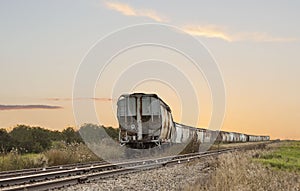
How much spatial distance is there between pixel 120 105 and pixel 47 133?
9.35 meters

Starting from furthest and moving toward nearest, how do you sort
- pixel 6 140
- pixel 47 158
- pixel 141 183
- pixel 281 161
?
pixel 6 140 → pixel 281 161 → pixel 47 158 → pixel 141 183

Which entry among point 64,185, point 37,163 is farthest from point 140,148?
point 64,185

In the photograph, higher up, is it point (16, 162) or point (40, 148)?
point (40, 148)

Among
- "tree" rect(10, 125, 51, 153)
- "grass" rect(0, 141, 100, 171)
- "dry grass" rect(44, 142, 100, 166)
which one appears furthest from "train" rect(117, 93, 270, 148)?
"tree" rect(10, 125, 51, 153)

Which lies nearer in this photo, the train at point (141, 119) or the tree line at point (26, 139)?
the train at point (141, 119)

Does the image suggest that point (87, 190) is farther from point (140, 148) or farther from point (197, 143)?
point (197, 143)

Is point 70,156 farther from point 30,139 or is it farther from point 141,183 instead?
point 141,183

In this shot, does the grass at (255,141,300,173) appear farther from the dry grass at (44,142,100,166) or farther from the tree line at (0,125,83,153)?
the tree line at (0,125,83,153)

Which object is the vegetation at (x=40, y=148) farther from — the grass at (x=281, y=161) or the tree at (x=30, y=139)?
the grass at (x=281, y=161)

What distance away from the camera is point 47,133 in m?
34.1

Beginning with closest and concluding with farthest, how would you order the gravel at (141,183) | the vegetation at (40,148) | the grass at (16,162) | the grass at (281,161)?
1. the gravel at (141,183)
2. the grass at (16,162)
3. the vegetation at (40,148)
4. the grass at (281,161)

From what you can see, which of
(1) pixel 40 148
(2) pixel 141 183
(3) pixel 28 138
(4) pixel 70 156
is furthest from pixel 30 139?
(2) pixel 141 183

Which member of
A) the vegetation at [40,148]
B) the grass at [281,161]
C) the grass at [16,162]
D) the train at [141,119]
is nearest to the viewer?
the grass at [16,162]

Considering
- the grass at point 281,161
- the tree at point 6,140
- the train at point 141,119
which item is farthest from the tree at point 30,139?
the grass at point 281,161
